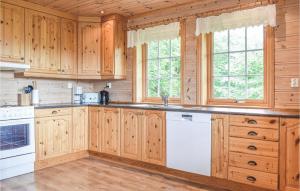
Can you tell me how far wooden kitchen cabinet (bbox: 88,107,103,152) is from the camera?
4184 mm

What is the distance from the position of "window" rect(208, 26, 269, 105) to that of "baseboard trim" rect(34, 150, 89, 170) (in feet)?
7.42

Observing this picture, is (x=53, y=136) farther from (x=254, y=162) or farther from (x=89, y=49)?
(x=254, y=162)

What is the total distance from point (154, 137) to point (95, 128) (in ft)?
3.92

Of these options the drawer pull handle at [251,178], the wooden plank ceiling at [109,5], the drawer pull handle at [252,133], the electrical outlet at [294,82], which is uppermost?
the wooden plank ceiling at [109,5]

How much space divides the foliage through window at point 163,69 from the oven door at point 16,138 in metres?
1.91

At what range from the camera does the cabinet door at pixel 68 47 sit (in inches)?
167

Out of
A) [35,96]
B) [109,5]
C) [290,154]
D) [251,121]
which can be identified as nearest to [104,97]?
[35,96]

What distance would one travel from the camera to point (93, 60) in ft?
14.7

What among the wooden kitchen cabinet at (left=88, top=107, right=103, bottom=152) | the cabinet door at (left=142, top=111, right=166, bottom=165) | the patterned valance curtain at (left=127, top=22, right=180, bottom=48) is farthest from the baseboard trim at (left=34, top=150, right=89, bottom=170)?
the patterned valance curtain at (left=127, top=22, right=180, bottom=48)

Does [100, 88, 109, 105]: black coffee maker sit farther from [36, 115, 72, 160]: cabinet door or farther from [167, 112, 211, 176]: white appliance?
[167, 112, 211, 176]: white appliance

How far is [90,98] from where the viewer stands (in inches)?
184

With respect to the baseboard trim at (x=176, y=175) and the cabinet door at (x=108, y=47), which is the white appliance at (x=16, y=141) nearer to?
the baseboard trim at (x=176, y=175)

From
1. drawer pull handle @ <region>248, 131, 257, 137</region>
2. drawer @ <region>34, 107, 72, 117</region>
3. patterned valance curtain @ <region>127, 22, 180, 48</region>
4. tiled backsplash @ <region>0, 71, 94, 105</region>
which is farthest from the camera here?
patterned valance curtain @ <region>127, 22, 180, 48</region>

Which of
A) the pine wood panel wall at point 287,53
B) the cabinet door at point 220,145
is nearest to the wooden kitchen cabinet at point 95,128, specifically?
the cabinet door at point 220,145
